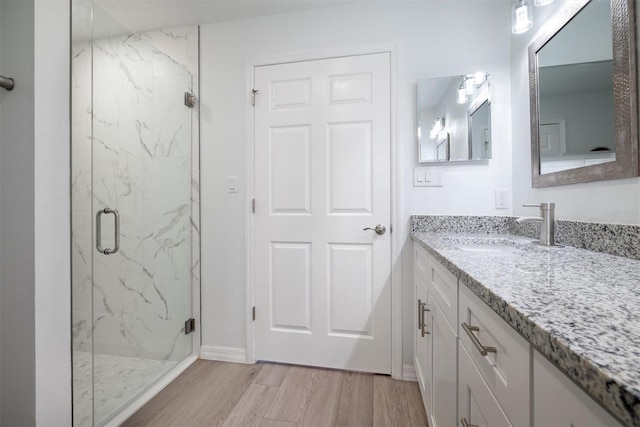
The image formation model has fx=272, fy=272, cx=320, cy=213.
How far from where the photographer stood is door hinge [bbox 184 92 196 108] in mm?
1899

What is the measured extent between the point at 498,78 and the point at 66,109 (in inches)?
89.0

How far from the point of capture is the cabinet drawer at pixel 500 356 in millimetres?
455

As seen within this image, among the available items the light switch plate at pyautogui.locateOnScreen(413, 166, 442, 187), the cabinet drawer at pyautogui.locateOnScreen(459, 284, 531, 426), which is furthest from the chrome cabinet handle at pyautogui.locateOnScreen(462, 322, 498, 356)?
the light switch plate at pyautogui.locateOnScreen(413, 166, 442, 187)

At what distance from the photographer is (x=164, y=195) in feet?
5.74

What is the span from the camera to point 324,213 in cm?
183

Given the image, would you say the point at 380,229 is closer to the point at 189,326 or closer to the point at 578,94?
the point at 578,94

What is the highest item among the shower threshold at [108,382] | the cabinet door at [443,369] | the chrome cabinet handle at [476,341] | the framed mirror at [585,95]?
the framed mirror at [585,95]

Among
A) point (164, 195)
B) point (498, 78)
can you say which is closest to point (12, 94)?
A: point (164, 195)

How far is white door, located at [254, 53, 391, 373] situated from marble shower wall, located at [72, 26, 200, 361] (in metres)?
0.51

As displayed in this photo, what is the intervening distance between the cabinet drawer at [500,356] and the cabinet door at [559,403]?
0.09ft

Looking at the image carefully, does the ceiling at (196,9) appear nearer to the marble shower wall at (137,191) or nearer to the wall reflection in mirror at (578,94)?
the marble shower wall at (137,191)

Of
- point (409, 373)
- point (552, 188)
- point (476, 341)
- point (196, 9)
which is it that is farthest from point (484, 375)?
Answer: point (196, 9)

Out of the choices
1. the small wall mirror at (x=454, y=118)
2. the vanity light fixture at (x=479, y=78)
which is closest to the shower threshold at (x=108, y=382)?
the small wall mirror at (x=454, y=118)

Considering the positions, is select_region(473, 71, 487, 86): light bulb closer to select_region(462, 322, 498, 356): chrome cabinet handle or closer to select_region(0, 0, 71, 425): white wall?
select_region(462, 322, 498, 356): chrome cabinet handle
